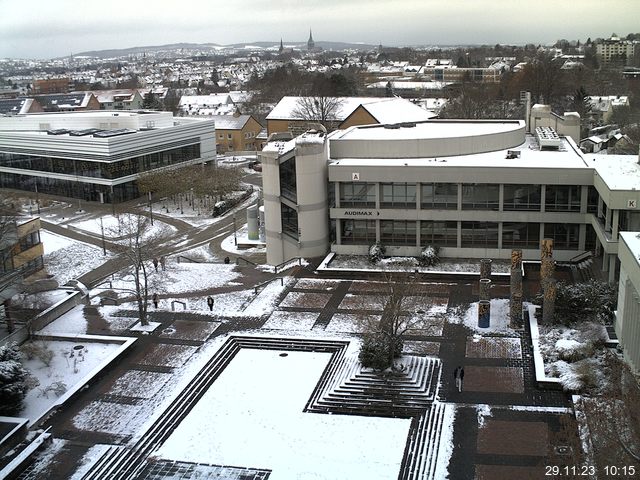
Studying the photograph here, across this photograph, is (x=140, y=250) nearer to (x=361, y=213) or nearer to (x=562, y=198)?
(x=361, y=213)

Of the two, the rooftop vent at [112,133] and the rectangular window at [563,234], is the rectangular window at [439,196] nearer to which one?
the rectangular window at [563,234]

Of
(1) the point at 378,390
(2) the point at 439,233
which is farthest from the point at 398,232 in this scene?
(1) the point at 378,390

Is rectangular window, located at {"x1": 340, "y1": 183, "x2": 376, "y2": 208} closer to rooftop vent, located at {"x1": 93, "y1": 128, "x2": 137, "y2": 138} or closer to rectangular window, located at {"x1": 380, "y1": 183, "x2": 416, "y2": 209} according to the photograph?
rectangular window, located at {"x1": 380, "y1": 183, "x2": 416, "y2": 209}

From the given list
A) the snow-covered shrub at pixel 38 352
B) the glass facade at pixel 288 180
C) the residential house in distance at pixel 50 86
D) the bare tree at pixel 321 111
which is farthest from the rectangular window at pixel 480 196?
the residential house in distance at pixel 50 86

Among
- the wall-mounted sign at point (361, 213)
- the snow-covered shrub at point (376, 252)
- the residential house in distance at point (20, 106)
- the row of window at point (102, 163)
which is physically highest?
the residential house in distance at point (20, 106)

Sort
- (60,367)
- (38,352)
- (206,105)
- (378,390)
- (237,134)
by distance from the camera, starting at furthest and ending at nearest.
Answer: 1. (206,105)
2. (237,134)
3. (38,352)
4. (60,367)
5. (378,390)

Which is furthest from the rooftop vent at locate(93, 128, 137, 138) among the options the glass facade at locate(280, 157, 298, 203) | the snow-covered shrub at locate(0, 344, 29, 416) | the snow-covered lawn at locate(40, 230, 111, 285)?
the snow-covered shrub at locate(0, 344, 29, 416)
